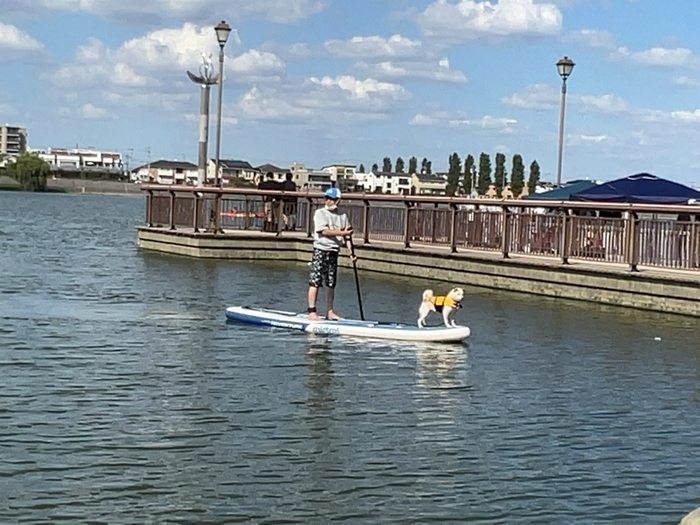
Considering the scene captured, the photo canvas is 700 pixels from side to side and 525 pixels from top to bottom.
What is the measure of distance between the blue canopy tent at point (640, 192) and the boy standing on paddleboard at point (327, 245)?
42.8 ft

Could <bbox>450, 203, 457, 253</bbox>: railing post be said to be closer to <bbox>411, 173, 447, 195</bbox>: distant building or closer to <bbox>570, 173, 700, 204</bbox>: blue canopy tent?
<bbox>570, 173, 700, 204</bbox>: blue canopy tent

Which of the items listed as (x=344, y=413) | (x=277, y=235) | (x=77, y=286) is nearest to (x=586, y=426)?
(x=344, y=413)

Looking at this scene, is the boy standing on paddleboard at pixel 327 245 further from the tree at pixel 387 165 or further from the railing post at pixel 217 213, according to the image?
the tree at pixel 387 165

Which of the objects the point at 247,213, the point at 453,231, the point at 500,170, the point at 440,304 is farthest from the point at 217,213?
the point at 500,170

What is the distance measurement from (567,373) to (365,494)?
605cm

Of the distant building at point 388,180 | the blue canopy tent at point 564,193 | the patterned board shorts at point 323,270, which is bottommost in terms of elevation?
the patterned board shorts at point 323,270

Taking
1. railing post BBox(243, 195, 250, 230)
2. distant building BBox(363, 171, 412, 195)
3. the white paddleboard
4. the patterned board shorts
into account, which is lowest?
the white paddleboard

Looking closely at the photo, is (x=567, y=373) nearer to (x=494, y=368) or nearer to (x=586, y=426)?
(x=494, y=368)

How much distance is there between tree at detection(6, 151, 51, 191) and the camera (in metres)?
180

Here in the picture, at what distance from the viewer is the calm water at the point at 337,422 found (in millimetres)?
8102

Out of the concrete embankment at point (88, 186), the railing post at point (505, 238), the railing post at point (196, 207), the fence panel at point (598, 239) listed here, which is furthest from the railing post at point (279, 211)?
the concrete embankment at point (88, 186)

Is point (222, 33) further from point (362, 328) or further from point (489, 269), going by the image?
point (362, 328)

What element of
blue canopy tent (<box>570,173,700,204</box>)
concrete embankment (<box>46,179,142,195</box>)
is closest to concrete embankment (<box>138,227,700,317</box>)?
blue canopy tent (<box>570,173,700,204</box>)

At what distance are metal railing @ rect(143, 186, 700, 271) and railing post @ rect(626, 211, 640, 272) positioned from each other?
2 cm
